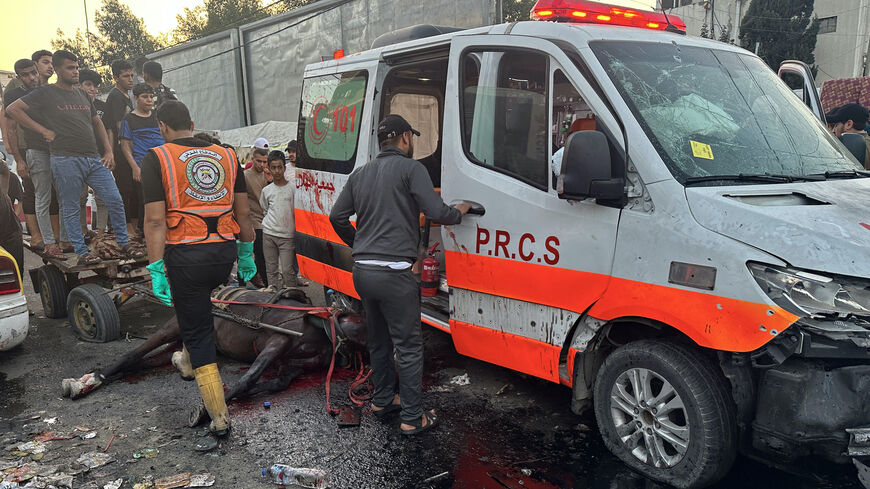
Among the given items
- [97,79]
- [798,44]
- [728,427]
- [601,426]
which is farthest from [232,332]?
[798,44]

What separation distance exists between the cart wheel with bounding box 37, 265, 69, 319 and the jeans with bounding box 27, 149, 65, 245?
0.37m

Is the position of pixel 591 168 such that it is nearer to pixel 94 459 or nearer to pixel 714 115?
pixel 714 115

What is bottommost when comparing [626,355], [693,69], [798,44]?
[626,355]

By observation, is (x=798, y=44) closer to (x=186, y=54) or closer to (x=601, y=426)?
(x=186, y=54)

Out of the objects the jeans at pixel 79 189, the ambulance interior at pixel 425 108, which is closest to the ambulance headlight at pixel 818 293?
the ambulance interior at pixel 425 108

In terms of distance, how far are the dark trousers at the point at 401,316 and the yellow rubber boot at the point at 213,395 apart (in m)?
1.05

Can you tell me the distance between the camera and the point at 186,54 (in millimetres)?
23828

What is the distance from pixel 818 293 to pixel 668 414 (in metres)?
0.96

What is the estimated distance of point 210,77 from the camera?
2272 cm

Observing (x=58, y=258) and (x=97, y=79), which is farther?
(x=97, y=79)

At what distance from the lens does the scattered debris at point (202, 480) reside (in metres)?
3.35

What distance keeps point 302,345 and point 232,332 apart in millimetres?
684

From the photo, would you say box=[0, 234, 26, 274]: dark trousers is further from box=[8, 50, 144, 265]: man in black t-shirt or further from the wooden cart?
box=[8, 50, 144, 265]: man in black t-shirt

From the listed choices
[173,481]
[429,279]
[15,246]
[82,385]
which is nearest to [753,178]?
[429,279]
